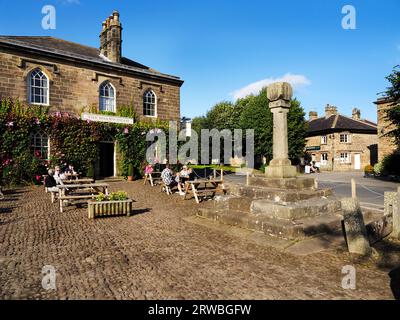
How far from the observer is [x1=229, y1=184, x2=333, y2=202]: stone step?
6.86 metres

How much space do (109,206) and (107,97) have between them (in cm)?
1204

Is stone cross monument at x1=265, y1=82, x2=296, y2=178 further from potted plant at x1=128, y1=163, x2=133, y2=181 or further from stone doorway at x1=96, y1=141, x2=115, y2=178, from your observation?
stone doorway at x1=96, y1=141, x2=115, y2=178

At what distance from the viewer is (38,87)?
51.8 feet

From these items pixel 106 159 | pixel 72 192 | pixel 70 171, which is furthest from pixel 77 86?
pixel 72 192

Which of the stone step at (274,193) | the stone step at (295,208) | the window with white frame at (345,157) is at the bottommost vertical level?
the stone step at (295,208)

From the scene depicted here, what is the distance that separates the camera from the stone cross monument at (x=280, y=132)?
771 centimetres

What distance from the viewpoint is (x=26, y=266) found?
14.8ft

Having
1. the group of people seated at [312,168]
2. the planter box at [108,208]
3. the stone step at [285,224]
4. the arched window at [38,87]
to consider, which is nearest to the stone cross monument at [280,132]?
the stone step at [285,224]

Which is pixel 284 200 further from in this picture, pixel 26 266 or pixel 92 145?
pixel 92 145

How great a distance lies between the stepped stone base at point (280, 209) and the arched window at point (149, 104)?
13441 mm

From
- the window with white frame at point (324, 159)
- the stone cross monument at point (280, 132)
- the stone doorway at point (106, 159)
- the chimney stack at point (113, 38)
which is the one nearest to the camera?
the stone cross monument at point (280, 132)

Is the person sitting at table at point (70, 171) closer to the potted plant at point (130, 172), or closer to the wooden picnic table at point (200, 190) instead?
the potted plant at point (130, 172)
